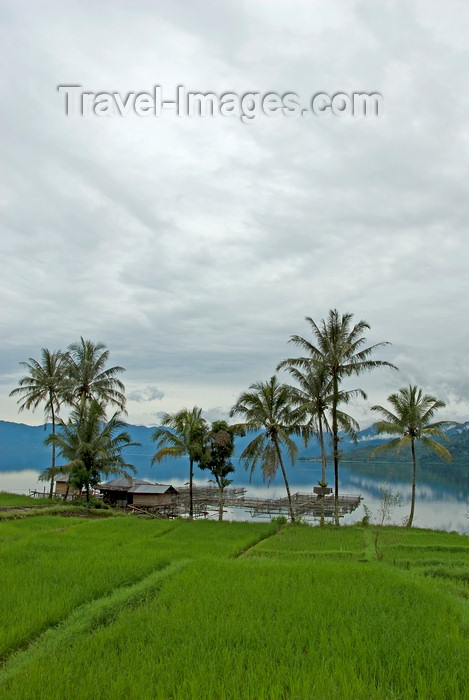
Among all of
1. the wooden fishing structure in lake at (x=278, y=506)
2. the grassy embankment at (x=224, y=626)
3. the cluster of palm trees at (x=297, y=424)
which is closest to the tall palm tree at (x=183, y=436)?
the cluster of palm trees at (x=297, y=424)

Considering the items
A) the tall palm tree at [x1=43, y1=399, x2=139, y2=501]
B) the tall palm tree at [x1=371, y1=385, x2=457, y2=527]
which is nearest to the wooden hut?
the tall palm tree at [x1=43, y1=399, x2=139, y2=501]

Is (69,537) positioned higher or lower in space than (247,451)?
lower

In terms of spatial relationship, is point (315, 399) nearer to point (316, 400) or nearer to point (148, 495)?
point (316, 400)

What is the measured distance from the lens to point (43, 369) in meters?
28.8

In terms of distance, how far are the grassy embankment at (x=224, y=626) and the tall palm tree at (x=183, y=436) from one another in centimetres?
1070

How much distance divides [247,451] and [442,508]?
32292 millimetres

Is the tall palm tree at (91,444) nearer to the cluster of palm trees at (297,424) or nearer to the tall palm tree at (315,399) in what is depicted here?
the cluster of palm trees at (297,424)

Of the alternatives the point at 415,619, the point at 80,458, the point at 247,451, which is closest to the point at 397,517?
the point at 247,451

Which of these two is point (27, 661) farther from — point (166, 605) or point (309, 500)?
point (309, 500)

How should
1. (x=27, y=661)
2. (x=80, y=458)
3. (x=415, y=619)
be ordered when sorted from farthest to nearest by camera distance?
1. (x=80, y=458)
2. (x=415, y=619)
3. (x=27, y=661)

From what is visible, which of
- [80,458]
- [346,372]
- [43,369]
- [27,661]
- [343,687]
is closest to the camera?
[343,687]

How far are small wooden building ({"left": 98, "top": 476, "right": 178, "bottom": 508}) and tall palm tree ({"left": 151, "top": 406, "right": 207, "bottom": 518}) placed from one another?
11.3 meters

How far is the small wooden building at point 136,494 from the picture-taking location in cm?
3481

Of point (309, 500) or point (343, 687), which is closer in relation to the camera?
point (343, 687)
